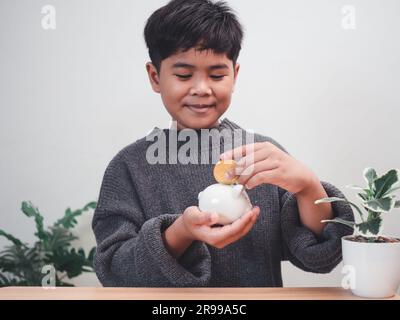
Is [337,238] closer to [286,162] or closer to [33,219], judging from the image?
[286,162]

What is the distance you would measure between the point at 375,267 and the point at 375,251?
27mm

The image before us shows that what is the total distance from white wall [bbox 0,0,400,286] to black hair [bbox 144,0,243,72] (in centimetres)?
74

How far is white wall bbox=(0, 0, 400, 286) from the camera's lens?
1.73 metres

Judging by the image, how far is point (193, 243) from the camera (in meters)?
0.87

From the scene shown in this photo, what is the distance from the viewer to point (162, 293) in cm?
78

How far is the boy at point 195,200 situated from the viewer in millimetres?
830

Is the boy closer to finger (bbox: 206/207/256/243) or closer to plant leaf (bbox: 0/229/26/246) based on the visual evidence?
finger (bbox: 206/207/256/243)

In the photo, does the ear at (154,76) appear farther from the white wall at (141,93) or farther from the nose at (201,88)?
the white wall at (141,93)

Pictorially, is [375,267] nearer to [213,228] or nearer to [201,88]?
[213,228]

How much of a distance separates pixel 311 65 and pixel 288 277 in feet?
2.66

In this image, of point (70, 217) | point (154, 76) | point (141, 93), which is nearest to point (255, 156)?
point (154, 76)
